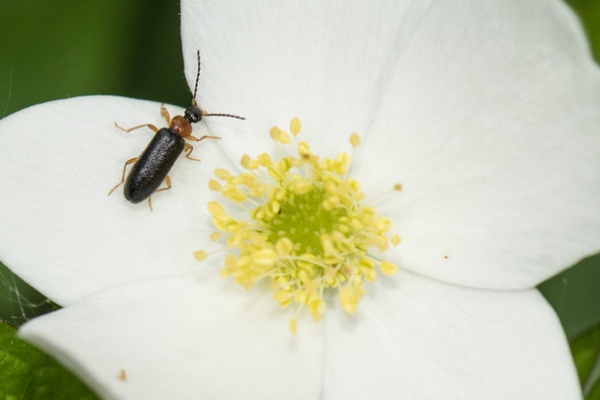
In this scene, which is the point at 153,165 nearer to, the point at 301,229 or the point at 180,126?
the point at 180,126

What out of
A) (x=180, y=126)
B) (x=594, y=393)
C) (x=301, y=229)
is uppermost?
(x=180, y=126)

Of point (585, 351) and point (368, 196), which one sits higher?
point (368, 196)

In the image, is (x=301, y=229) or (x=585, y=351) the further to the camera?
(x=301, y=229)

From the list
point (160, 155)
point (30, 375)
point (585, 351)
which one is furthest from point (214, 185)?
point (585, 351)

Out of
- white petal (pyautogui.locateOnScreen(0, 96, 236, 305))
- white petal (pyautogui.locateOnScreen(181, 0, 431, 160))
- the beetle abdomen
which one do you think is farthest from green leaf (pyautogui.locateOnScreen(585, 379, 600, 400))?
the beetle abdomen

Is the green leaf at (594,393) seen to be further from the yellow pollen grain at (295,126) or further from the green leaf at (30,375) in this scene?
the green leaf at (30,375)

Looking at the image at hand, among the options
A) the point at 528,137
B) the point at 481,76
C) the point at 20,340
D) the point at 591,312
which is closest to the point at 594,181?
the point at 528,137

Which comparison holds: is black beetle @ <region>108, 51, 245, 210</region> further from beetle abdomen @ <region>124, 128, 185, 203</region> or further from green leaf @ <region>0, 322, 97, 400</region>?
green leaf @ <region>0, 322, 97, 400</region>
